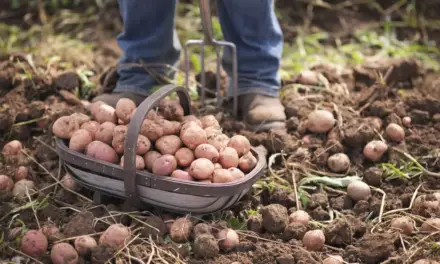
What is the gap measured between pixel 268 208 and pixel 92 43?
1.84m

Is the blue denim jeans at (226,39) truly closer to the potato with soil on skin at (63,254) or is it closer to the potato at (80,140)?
the potato at (80,140)

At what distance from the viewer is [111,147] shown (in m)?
2.10

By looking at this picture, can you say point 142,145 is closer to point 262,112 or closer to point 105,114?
point 105,114

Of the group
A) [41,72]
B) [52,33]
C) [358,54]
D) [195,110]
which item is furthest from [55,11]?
[358,54]

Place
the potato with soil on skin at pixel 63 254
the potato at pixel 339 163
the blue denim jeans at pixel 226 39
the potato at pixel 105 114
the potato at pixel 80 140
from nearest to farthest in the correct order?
1. the potato with soil on skin at pixel 63 254
2. the potato at pixel 80 140
3. the potato at pixel 105 114
4. the potato at pixel 339 163
5. the blue denim jeans at pixel 226 39

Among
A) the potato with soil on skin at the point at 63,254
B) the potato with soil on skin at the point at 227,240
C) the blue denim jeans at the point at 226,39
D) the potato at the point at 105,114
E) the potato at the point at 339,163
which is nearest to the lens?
the potato with soil on skin at the point at 63,254

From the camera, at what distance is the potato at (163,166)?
6.62ft

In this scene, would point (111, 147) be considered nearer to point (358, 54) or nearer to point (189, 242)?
point (189, 242)

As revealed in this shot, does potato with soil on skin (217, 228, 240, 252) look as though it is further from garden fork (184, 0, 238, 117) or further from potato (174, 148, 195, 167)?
garden fork (184, 0, 238, 117)

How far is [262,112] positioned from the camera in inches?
104

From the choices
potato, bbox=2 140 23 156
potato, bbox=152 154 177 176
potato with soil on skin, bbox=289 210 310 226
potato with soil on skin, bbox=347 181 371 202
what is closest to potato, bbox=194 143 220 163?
potato, bbox=152 154 177 176

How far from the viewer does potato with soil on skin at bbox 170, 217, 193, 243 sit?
6.65ft

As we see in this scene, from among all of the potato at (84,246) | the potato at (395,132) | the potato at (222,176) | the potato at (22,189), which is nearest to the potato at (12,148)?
the potato at (22,189)

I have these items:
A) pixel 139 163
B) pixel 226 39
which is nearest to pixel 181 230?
pixel 139 163
